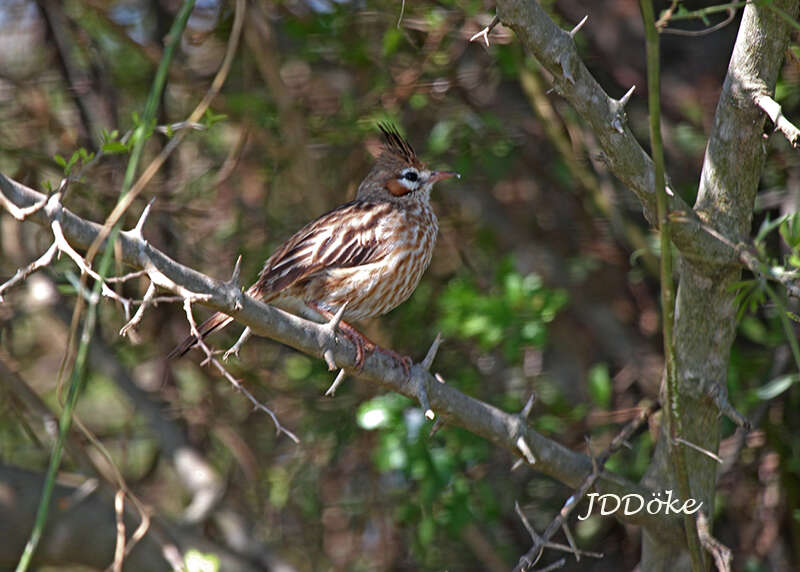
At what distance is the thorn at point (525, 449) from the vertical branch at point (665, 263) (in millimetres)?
445

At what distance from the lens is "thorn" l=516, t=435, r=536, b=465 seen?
10.1ft

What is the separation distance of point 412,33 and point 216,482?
2.60m

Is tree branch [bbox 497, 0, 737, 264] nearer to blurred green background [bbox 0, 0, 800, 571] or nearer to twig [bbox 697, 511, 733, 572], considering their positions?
twig [bbox 697, 511, 733, 572]

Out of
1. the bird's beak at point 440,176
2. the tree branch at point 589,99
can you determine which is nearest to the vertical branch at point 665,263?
the tree branch at point 589,99

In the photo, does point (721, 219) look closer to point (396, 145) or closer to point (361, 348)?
point (361, 348)

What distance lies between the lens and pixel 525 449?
121 inches

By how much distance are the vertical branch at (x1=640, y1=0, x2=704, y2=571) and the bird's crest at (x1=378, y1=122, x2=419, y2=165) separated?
2.02m

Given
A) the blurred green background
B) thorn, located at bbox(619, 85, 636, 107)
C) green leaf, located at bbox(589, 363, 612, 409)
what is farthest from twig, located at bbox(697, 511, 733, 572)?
the blurred green background

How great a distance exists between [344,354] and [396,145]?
1.73 meters

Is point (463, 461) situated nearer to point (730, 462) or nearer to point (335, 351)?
point (730, 462)

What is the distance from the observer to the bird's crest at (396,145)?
14.5 ft

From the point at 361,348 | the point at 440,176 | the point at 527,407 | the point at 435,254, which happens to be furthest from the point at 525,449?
the point at 435,254

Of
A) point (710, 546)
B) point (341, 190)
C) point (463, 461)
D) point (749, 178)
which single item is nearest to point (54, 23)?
point (341, 190)

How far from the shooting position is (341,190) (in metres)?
5.64
